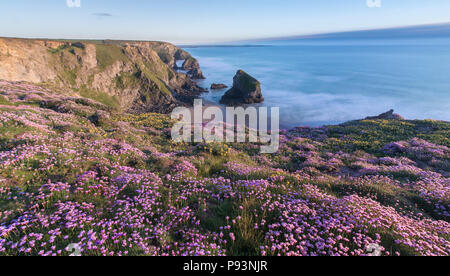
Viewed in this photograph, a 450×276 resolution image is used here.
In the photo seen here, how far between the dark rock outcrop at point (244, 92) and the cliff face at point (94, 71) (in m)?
23.3

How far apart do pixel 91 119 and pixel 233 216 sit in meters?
16.6

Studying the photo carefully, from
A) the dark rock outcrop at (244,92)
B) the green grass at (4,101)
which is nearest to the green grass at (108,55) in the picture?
the dark rock outcrop at (244,92)

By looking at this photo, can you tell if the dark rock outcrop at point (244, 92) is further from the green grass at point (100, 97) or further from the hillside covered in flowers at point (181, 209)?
the hillside covered in flowers at point (181, 209)

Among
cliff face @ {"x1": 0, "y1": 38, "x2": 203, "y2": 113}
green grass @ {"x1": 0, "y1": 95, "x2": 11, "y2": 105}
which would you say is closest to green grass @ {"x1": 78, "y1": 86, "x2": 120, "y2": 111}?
cliff face @ {"x1": 0, "y1": 38, "x2": 203, "y2": 113}

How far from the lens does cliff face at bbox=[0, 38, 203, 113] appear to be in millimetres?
59547

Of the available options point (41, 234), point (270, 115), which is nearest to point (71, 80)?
point (270, 115)

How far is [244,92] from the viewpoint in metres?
91.2

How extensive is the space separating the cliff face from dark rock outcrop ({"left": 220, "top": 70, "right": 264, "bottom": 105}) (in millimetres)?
23270

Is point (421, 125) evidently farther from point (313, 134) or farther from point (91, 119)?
point (91, 119)

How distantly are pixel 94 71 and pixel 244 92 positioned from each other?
67.6 metres

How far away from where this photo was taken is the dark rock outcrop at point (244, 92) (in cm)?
9006

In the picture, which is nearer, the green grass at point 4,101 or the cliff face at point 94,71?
the green grass at point 4,101

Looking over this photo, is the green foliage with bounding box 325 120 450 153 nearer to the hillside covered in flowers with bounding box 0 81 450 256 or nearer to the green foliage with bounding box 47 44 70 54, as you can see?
the hillside covered in flowers with bounding box 0 81 450 256

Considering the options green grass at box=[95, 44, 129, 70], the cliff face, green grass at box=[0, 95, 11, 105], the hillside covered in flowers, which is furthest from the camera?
green grass at box=[95, 44, 129, 70]
